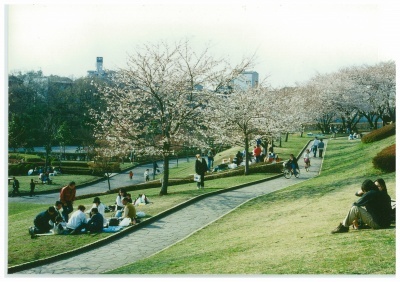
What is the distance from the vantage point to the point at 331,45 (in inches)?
404

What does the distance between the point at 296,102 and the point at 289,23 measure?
2602mm

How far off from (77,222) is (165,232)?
7.38 feet

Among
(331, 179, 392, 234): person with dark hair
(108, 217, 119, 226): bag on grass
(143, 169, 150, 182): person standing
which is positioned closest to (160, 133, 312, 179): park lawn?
(143, 169, 150, 182): person standing

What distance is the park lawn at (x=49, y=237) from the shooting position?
903cm

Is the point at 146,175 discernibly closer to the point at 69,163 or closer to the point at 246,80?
the point at 69,163

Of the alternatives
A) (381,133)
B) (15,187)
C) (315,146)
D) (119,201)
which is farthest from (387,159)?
(15,187)

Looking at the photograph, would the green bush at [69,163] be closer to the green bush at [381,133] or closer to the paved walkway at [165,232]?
the paved walkway at [165,232]

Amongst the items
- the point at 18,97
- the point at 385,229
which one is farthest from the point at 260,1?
the point at 18,97

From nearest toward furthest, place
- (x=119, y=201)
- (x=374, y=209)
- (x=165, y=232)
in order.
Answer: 1. (x=374, y=209)
2. (x=165, y=232)
3. (x=119, y=201)

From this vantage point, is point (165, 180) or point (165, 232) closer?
point (165, 232)

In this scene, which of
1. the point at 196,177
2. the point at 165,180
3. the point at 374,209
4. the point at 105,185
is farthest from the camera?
the point at 165,180

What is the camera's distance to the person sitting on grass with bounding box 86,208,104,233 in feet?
31.8

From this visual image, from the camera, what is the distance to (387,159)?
383 inches

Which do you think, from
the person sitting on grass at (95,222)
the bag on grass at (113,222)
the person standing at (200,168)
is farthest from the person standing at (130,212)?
the person standing at (200,168)
